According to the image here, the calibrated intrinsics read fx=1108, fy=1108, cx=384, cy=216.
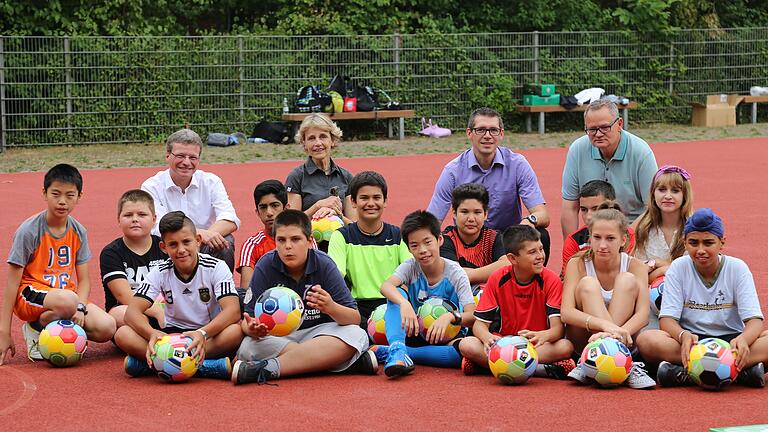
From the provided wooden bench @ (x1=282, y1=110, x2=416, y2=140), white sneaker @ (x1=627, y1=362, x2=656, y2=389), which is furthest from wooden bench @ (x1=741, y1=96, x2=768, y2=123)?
white sneaker @ (x1=627, y1=362, x2=656, y2=389)

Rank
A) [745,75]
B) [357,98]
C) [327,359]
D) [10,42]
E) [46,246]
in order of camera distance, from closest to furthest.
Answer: [327,359]
[46,246]
[10,42]
[357,98]
[745,75]

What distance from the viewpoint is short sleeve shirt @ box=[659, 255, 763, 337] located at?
6094 millimetres

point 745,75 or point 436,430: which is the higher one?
point 745,75

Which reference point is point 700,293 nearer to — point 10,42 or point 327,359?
point 327,359

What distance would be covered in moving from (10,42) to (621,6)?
14.9 metres

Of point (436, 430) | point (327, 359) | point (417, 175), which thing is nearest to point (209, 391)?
point (327, 359)

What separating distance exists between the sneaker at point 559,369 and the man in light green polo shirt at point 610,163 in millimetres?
1957

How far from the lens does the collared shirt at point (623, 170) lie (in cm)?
800

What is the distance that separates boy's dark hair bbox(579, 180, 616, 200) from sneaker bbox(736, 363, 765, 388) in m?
1.77

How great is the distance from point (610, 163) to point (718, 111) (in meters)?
18.3

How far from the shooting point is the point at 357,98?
22.1 meters

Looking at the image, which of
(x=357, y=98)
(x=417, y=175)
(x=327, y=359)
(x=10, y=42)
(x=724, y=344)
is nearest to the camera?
(x=724, y=344)

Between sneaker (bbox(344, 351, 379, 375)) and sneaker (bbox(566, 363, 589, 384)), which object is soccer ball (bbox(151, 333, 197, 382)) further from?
sneaker (bbox(566, 363, 589, 384))

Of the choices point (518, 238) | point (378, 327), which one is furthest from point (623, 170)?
point (378, 327)
